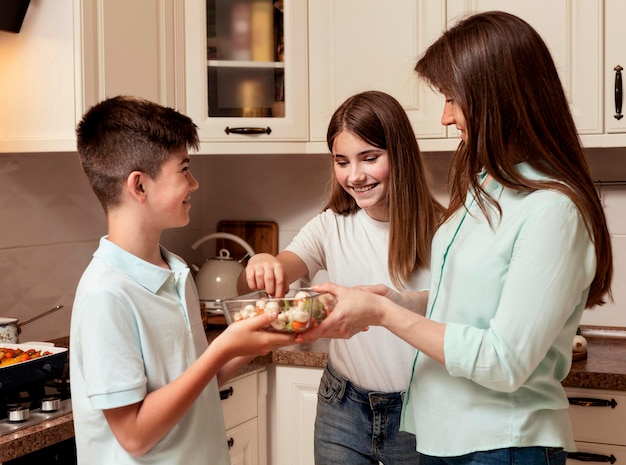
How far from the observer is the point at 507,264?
3.89 feet

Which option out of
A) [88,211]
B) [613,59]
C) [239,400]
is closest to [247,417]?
[239,400]

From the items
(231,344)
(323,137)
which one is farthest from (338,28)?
(231,344)

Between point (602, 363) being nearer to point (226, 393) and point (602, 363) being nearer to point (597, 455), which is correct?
point (597, 455)

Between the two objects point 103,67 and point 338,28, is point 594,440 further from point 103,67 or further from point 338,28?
point 103,67

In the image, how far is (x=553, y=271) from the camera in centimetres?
113

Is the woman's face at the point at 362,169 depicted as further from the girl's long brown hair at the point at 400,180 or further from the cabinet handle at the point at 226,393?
the cabinet handle at the point at 226,393

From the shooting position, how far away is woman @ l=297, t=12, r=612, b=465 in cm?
114

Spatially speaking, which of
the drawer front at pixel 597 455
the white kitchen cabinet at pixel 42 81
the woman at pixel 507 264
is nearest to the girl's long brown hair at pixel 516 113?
the woman at pixel 507 264

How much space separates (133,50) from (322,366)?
987 mm

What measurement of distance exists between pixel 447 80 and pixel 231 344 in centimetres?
51

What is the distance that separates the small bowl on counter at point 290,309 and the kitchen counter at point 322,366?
519 millimetres

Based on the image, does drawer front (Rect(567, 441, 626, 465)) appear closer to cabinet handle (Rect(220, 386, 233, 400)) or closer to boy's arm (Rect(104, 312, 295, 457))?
cabinet handle (Rect(220, 386, 233, 400))

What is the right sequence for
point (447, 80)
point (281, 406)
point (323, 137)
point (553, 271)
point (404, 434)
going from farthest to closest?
1. point (323, 137)
2. point (281, 406)
3. point (404, 434)
4. point (447, 80)
5. point (553, 271)

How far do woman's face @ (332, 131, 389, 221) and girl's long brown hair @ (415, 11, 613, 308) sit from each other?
0.48m
